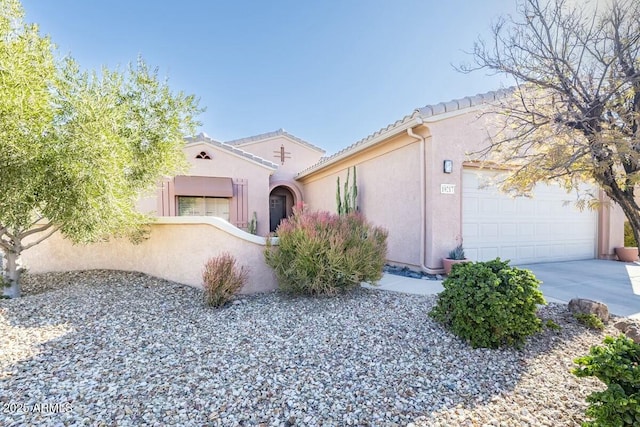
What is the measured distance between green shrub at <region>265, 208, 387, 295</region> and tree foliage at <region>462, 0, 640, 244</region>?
10.3 ft

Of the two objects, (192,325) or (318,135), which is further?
(318,135)

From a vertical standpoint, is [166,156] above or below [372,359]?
above

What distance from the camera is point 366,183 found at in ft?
37.7

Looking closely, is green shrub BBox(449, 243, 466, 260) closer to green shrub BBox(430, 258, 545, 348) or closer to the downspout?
the downspout

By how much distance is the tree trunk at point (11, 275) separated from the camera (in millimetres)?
6320

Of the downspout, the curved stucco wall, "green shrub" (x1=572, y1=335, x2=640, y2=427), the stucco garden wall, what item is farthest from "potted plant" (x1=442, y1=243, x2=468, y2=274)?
the stucco garden wall

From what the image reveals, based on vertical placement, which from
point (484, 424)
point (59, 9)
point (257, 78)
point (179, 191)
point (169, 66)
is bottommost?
point (484, 424)

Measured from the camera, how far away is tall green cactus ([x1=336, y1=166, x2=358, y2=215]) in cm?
1202

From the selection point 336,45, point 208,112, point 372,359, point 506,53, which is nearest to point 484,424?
point 372,359

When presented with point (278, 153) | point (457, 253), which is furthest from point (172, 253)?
point (278, 153)

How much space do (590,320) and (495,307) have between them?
2109 mm

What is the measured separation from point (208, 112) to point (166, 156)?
168 centimetres

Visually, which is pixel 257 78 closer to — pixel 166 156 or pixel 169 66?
pixel 169 66

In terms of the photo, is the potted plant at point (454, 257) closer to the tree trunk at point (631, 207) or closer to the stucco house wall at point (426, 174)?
the stucco house wall at point (426, 174)
